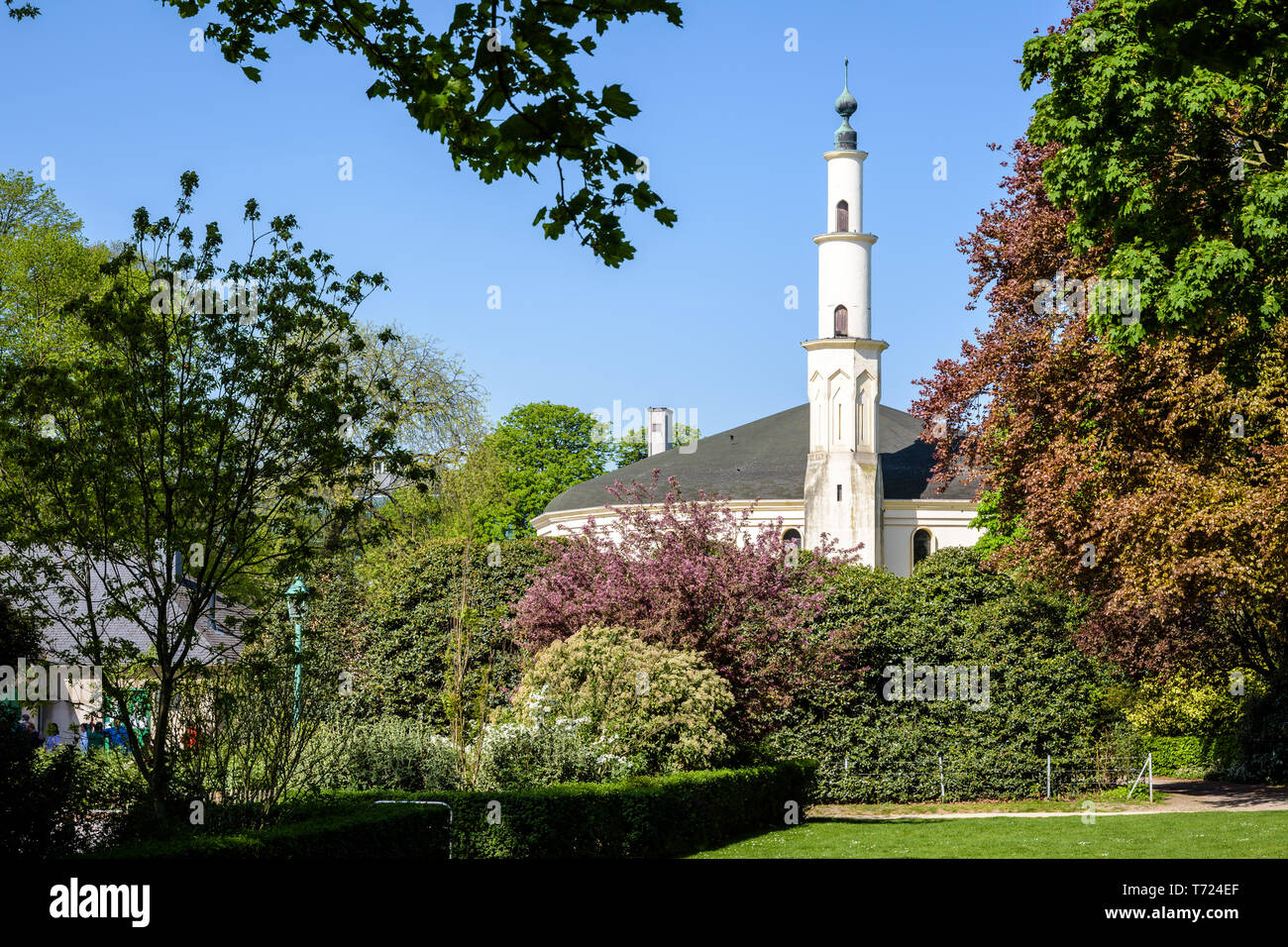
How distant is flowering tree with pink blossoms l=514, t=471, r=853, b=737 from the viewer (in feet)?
70.7

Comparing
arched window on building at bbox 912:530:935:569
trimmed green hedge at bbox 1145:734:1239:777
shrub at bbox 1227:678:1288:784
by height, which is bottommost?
trimmed green hedge at bbox 1145:734:1239:777

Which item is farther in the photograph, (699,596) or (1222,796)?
(1222,796)

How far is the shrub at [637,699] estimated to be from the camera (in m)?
17.6

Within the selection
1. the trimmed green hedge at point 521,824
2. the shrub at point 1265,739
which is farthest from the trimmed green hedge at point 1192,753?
the trimmed green hedge at point 521,824

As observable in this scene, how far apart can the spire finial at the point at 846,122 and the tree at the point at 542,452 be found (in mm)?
22045

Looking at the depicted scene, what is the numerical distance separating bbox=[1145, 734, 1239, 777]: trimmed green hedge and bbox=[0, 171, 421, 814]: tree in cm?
2418

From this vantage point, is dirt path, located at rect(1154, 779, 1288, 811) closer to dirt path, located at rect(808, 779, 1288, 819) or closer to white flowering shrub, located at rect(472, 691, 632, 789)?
dirt path, located at rect(808, 779, 1288, 819)

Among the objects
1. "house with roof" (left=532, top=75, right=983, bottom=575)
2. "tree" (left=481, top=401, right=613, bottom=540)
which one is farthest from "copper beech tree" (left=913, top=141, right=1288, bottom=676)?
"tree" (left=481, top=401, right=613, bottom=540)

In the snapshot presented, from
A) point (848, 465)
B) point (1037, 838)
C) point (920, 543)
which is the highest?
point (848, 465)

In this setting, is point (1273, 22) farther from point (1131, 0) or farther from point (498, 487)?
point (498, 487)

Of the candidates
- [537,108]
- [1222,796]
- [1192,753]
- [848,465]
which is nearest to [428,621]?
[1222,796]

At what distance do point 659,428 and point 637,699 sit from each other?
6429 cm

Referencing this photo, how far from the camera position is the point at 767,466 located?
64.6 m

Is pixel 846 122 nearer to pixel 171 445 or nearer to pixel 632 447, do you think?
pixel 632 447
